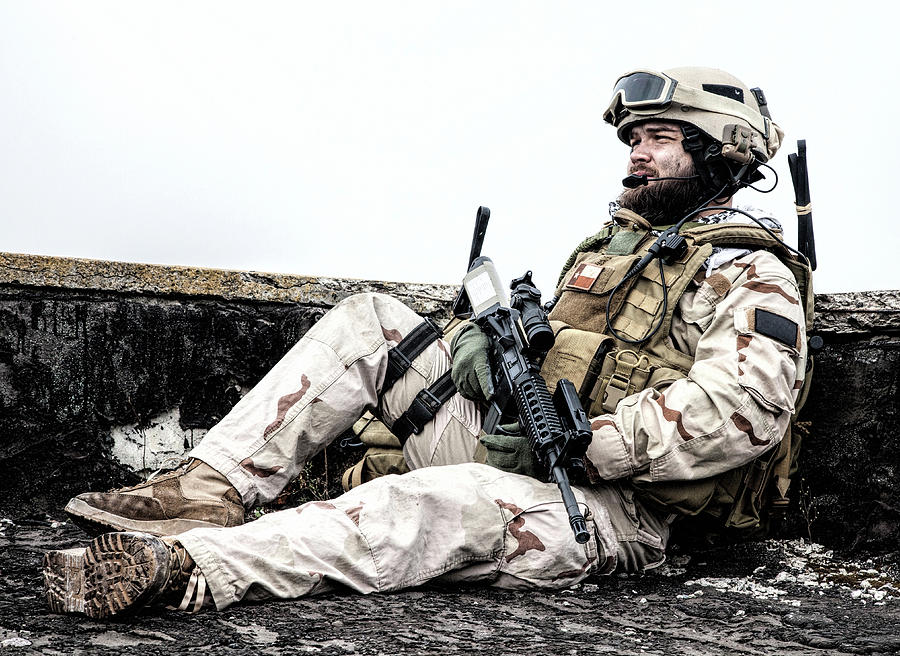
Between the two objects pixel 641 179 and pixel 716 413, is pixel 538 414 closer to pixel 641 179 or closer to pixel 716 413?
pixel 716 413

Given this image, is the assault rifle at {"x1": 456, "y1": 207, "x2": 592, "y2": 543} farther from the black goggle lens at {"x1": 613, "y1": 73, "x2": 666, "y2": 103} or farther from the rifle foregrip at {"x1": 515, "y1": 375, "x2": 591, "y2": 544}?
the black goggle lens at {"x1": 613, "y1": 73, "x2": 666, "y2": 103}

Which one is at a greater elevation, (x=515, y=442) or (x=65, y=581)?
(x=515, y=442)

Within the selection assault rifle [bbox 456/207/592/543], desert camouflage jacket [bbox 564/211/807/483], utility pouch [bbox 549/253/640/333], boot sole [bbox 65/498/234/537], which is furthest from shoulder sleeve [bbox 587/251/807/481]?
boot sole [bbox 65/498/234/537]

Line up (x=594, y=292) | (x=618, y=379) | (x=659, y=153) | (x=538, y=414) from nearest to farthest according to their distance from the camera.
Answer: (x=538, y=414)
(x=618, y=379)
(x=594, y=292)
(x=659, y=153)

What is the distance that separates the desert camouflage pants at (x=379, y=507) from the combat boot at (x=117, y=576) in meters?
0.07

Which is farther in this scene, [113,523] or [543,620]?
[113,523]

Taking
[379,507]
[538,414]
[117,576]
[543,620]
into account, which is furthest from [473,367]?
[117,576]

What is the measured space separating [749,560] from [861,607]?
47cm

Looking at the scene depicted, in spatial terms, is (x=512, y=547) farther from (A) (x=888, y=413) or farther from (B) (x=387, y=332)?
(A) (x=888, y=413)

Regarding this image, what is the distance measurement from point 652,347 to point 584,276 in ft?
1.15

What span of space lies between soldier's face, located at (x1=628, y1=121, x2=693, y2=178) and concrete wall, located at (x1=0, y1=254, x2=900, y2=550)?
0.67 metres

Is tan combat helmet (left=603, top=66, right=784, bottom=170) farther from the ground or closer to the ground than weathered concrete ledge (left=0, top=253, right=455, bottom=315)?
farther from the ground

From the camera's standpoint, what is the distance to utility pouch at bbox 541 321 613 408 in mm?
2590

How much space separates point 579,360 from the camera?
261cm
